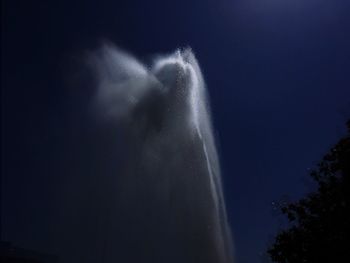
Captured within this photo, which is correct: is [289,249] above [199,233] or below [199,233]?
below

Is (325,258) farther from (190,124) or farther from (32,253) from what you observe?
(32,253)

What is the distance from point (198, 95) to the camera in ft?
140

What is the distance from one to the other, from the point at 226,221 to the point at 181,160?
930cm

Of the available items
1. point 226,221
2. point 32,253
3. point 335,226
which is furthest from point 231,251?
point 32,253

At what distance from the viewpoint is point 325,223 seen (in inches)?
703

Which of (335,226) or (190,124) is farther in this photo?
(190,124)

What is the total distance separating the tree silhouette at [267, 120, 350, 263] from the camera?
16.1 meters

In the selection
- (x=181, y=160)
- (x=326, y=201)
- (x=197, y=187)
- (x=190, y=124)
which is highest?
(x=190, y=124)

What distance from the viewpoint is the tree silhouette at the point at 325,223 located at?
16109 mm

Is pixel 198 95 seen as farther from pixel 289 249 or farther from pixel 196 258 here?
pixel 289 249

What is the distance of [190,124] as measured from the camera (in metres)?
41.1

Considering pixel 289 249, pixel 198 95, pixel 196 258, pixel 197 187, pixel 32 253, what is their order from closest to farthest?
1. pixel 289 249
2. pixel 196 258
3. pixel 197 187
4. pixel 198 95
5. pixel 32 253

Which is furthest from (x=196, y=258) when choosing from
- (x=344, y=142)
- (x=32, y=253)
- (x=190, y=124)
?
(x=32, y=253)

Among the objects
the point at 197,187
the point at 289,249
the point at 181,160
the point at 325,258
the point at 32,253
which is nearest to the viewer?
the point at 325,258
